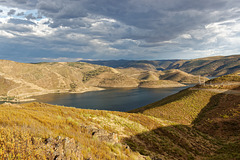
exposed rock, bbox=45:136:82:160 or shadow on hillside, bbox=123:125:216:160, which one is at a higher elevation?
exposed rock, bbox=45:136:82:160

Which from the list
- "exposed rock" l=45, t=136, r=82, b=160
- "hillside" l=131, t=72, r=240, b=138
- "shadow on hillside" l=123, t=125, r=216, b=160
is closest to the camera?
"exposed rock" l=45, t=136, r=82, b=160

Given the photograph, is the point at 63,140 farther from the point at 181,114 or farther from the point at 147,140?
the point at 181,114

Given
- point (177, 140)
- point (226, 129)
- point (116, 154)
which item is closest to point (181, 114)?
point (226, 129)

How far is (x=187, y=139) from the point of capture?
944 inches

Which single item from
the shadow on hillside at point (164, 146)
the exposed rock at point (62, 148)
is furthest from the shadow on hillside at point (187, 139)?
the exposed rock at point (62, 148)

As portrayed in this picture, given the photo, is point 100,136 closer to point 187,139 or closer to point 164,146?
point 164,146

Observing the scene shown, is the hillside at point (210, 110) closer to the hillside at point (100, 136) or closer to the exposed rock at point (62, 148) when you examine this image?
the hillside at point (100, 136)

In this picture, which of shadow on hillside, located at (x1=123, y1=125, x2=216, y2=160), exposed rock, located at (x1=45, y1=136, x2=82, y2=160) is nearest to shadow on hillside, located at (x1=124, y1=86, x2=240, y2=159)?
shadow on hillside, located at (x1=123, y1=125, x2=216, y2=160)

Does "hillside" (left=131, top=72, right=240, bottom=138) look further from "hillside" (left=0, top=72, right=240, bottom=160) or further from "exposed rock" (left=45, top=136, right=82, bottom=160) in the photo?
"exposed rock" (left=45, top=136, right=82, bottom=160)

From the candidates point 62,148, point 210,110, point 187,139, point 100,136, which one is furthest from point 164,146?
point 210,110

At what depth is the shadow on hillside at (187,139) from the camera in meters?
16.1

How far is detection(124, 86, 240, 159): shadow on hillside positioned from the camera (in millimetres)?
16109

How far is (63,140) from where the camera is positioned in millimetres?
8219

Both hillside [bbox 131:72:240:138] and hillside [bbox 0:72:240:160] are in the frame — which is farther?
hillside [bbox 131:72:240:138]
